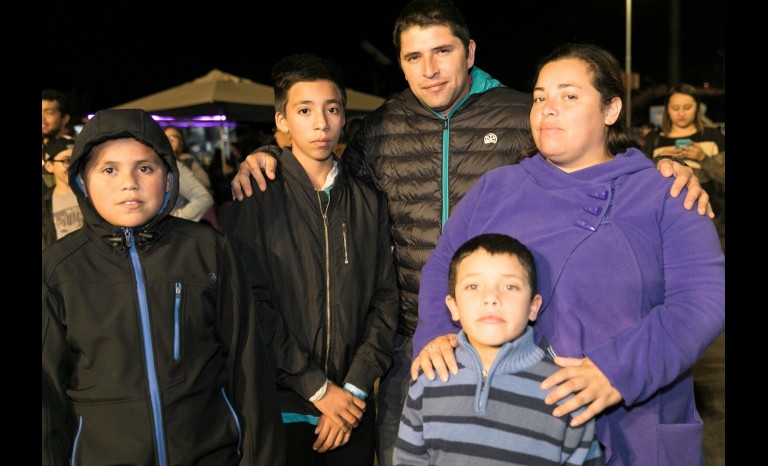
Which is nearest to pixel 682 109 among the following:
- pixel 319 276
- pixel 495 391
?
pixel 319 276

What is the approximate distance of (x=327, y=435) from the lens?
298cm

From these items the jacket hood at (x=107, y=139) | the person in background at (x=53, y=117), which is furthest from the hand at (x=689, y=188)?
the person in background at (x=53, y=117)

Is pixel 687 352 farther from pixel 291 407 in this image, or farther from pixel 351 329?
pixel 291 407

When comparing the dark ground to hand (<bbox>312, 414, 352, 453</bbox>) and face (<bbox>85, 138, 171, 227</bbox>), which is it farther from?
face (<bbox>85, 138, 171, 227</bbox>)

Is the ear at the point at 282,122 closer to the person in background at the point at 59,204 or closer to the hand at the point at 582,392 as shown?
the hand at the point at 582,392

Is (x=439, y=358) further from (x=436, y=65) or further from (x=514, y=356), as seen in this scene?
(x=436, y=65)

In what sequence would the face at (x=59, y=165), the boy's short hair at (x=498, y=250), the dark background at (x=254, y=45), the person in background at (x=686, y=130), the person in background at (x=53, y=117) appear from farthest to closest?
the dark background at (x=254, y=45) → the person in background at (x=686, y=130) → the person in background at (x=53, y=117) → the face at (x=59, y=165) → the boy's short hair at (x=498, y=250)

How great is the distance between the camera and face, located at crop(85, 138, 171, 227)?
251cm

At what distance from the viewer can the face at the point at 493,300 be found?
7.30 feet

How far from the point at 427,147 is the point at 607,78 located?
0.94 metres

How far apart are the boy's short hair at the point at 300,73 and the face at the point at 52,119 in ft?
11.2

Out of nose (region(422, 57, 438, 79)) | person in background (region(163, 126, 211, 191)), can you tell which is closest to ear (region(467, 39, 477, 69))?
Answer: nose (region(422, 57, 438, 79))

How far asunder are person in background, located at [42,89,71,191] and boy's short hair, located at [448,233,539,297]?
4.41 m
